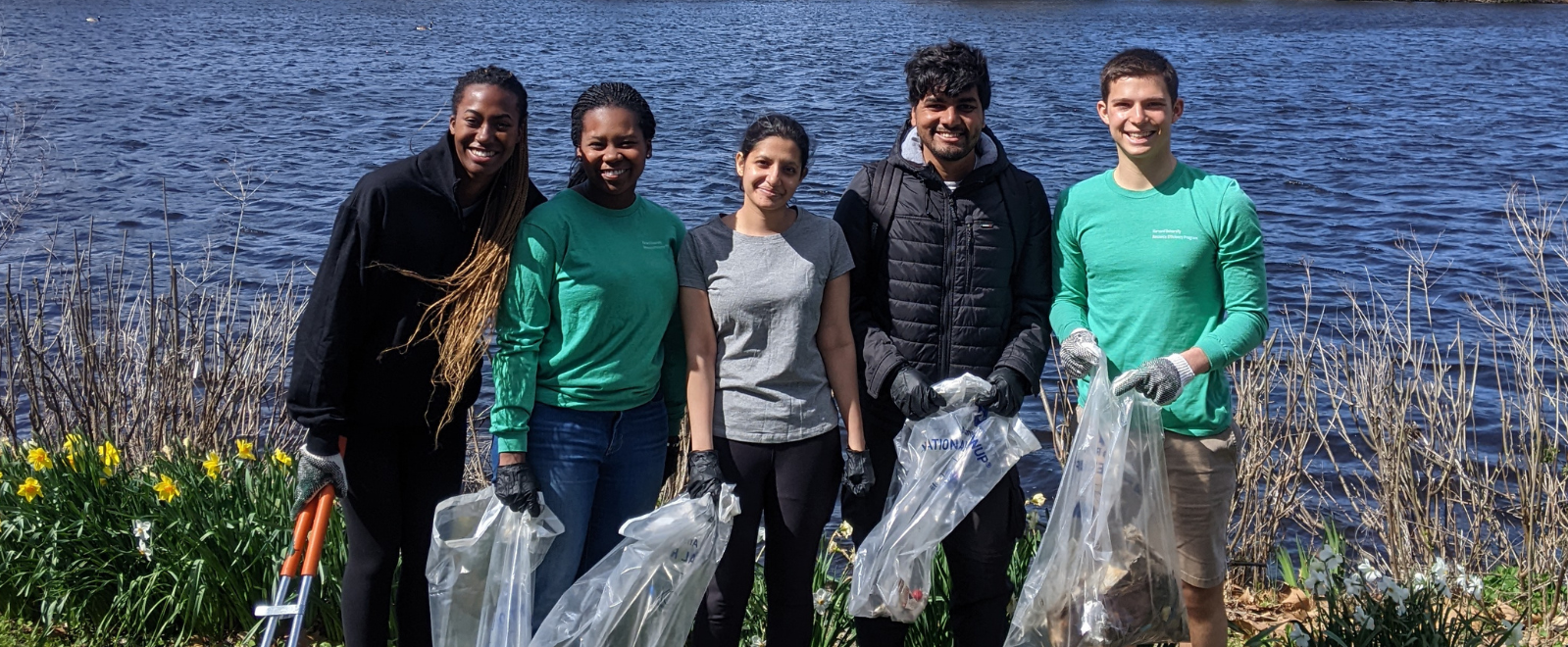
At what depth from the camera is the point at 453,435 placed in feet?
11.1

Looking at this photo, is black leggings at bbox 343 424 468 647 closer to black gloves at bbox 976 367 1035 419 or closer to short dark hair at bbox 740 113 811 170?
short dark hair at bbox 740 113 811 170

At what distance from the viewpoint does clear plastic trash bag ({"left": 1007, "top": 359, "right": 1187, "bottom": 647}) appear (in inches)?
128

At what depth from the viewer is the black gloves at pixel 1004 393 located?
3.26 m

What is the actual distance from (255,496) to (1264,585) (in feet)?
12.9

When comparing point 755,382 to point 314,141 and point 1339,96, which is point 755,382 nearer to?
point 314,141

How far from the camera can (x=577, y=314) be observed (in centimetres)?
314

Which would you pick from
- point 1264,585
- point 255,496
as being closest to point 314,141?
point 255,496

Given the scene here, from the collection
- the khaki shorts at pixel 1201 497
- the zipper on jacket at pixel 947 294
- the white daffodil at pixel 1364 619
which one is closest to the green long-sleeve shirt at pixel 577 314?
the zipper on jacket at pixel 947 294

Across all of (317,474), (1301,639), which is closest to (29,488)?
(317,474)

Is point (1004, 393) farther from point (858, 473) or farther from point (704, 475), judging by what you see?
point (704, 475)

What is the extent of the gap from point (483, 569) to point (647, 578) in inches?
17.1

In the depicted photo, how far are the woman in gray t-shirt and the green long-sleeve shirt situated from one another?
0.41 ft

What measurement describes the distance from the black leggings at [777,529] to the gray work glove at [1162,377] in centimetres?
80

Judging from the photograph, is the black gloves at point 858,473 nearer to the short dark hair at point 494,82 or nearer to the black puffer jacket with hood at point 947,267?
the black puffer jacket with hood at point 947,267
